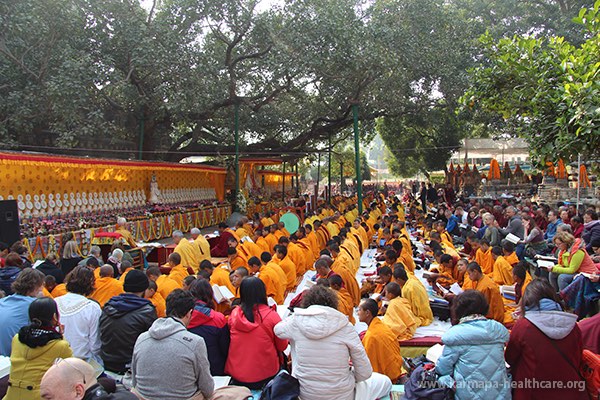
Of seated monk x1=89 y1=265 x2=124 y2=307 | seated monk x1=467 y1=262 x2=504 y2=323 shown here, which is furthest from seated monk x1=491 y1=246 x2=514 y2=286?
seated monk x1=89 y1=265 x2=124 y2=307

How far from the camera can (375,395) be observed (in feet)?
12.6

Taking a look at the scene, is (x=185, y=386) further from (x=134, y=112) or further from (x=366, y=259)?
(x=134, y=112)

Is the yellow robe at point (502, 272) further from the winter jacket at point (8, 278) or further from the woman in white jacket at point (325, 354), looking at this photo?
the winter jacket at point (8, 278)

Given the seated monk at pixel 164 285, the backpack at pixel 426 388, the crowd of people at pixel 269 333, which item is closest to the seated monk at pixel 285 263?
the crowd of people at pixel 269 333

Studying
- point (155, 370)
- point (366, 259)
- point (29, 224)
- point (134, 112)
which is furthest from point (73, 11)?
point (155, 370)

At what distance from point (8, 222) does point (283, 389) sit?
828 centimetres

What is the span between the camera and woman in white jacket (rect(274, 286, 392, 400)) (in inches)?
139

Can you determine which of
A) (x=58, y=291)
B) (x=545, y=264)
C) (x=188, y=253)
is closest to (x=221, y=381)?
(x=58, y=291)

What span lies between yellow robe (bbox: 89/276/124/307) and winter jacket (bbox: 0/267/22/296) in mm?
1062

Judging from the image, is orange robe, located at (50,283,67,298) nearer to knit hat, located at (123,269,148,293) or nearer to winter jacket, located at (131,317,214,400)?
knit hat, located at (123,269,148,293)

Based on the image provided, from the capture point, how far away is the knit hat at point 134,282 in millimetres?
4734

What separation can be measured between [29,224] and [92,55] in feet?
25.4

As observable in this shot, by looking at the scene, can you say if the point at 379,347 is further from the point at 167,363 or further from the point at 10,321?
the point at 10,321

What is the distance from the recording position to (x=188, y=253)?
9070 millimetres
